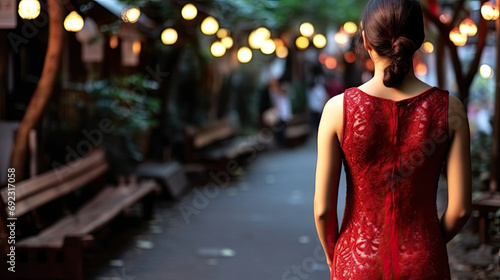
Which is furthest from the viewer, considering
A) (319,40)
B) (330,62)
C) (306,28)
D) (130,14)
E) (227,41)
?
(330,62)

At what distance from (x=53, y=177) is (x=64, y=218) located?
1.69ft

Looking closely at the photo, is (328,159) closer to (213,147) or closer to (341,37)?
(213,147)

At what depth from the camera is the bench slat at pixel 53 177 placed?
8398 mm

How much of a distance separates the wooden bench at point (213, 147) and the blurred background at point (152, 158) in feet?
0.14

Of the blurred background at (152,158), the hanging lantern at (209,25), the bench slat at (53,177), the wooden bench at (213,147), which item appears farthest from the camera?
the wooden bench at (213,147)

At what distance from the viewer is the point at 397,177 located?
3.06m

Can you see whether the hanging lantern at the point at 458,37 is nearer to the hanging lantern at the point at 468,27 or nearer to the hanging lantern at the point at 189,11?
the hanging lantern at the point at 468,27

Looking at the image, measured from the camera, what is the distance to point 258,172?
18.6 meters

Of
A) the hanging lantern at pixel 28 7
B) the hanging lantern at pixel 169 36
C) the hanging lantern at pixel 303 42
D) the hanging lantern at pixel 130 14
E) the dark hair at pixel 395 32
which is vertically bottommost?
the dark hair at pixel 395 32

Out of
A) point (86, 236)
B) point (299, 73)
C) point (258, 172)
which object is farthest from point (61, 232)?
point (299, 73)

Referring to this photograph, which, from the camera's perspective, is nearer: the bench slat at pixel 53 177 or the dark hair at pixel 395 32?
the dark hair at pixel 395 32

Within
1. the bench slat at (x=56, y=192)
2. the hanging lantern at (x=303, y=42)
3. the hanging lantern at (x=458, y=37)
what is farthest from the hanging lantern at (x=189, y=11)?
the hanging lantern at (x=303, y=42)

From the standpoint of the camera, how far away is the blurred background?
8.52 m

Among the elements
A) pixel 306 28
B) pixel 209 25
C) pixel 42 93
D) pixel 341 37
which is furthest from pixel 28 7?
pixel 341 37
